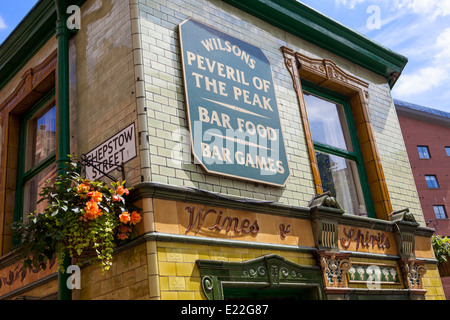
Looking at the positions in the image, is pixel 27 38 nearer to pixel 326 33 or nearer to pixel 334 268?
pixel 326 33

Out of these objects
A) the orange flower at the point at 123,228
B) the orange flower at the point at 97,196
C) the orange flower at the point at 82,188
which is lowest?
the orange flower at the point at 123,228

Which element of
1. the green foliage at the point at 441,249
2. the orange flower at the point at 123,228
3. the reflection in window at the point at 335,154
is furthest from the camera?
the green foliage at the point at 441,249

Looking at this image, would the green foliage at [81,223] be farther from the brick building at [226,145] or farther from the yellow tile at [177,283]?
the yellow tile at [177,283]

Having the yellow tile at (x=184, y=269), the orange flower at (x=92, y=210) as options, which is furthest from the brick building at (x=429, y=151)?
the orange flower at (x=92, y=210)

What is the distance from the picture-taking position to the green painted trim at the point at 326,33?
10.6 meters

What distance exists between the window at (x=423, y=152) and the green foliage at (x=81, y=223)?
110 ft

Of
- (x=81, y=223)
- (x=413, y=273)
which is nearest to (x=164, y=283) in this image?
(x=81, y=223)

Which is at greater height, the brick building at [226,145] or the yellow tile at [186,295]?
the brick building at [226,145]

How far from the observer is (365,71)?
506 inches

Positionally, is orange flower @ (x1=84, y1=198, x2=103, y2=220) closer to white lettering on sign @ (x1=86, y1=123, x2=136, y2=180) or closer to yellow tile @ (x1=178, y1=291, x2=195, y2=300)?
white lettering on sign @ (x1=86, y1=123, x2=136, y2=180)

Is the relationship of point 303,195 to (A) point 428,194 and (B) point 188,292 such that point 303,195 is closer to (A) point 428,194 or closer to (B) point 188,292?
(B) point 188,292

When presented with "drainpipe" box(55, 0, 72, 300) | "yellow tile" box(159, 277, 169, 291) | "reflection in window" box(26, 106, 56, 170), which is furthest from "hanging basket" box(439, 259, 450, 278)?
"reflection in window" box(26, 106, 56, 170)

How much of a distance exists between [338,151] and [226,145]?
157 inches

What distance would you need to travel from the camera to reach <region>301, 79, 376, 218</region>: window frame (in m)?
11.3
